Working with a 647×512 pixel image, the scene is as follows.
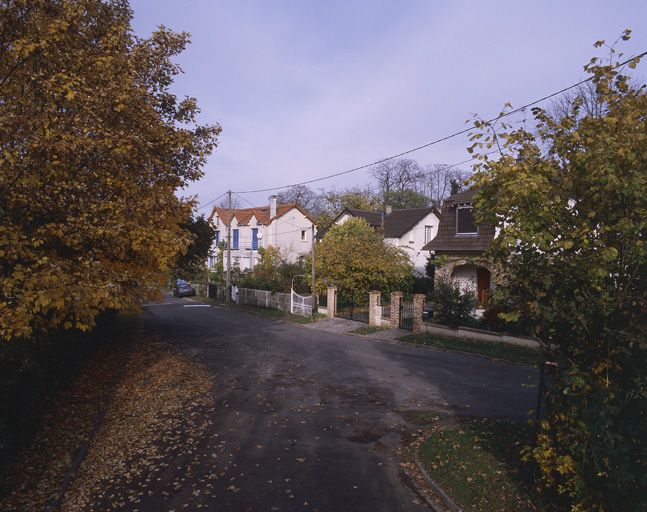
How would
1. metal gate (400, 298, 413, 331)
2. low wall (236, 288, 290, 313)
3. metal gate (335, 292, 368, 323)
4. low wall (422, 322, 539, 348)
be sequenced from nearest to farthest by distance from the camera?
low wall (422, 322, 539, 348) → metal gate (400, 298, 413, 331) → metal gate (335, 292, 368, 323) → low wall (236, 288, 290, 313)

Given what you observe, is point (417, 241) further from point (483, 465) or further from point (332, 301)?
point (483, 465)

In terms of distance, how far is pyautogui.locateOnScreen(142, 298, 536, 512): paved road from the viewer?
274 inches

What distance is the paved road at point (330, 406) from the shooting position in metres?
6.97

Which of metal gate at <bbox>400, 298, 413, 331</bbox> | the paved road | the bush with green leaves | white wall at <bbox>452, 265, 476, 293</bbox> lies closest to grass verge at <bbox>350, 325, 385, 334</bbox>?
metal gate at <bbox>400, 298, 413, 331</bbox>

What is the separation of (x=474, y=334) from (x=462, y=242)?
330 inches

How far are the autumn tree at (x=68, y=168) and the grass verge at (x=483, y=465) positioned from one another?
18.2 feet

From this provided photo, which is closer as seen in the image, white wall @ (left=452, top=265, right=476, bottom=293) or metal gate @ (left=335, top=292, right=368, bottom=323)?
metal gate @ (left=335, top=292, right=368, bottom=323)

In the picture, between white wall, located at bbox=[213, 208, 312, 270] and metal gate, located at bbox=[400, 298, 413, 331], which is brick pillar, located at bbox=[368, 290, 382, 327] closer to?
metal gate, located at bbox=[400, 298, 413, 331]

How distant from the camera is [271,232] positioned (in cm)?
4912

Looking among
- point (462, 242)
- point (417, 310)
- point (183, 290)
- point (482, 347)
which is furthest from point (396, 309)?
point (183, 290)

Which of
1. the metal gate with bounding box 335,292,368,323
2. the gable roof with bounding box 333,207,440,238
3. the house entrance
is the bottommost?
the metal gate with bounding box 335,292,368,323

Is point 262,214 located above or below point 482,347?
above

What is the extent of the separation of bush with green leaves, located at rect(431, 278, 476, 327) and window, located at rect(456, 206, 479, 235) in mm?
6995

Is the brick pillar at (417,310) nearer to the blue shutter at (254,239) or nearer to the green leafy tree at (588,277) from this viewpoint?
the green leafy tree at (588,277)
